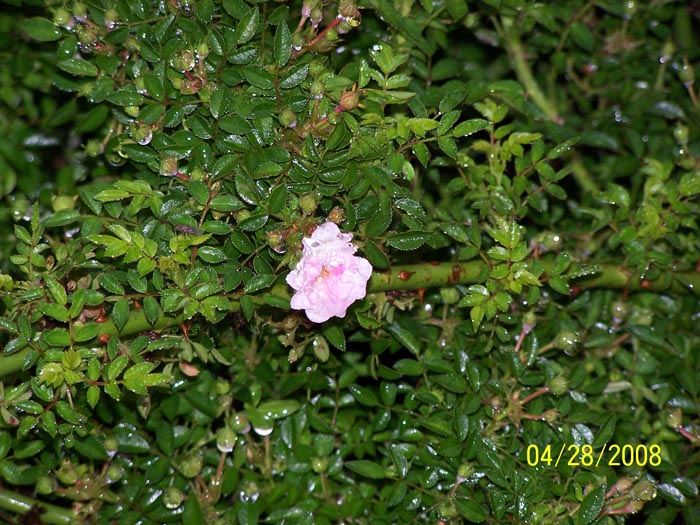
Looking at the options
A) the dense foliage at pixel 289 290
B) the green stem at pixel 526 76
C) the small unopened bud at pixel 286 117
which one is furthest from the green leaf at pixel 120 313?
the green stem at pixel 526 76

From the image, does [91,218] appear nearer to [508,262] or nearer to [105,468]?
[105,468]

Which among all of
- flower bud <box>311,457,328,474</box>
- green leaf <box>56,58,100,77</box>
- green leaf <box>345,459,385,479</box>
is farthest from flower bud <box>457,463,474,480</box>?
green leaf <box>56,58,100,77</box>

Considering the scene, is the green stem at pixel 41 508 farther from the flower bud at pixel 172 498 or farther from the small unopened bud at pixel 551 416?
the small unopened bud at pixel 551 416

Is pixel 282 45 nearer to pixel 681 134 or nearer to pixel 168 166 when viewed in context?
pixel 168 166

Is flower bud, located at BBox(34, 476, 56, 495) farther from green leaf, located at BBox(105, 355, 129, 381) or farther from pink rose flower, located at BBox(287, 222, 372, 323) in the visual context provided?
pink rose flower, located at BBox(287, 222, 372, 323)

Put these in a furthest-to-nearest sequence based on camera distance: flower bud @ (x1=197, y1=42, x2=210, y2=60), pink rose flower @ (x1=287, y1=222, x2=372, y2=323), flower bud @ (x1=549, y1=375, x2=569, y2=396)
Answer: flower bud @ (x1=549, y1=375, x2=569, y2=396)
flower bud @ (x1=197, y1=42, x2=210, y2=60)
pink rose flower @ (x1=287, y1=222, x2=372, y2=323)

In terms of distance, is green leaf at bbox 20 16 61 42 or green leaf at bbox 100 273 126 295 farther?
green leaf at bbox 20 16 61 42

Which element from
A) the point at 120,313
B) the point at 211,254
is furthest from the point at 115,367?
the point at 211,254
